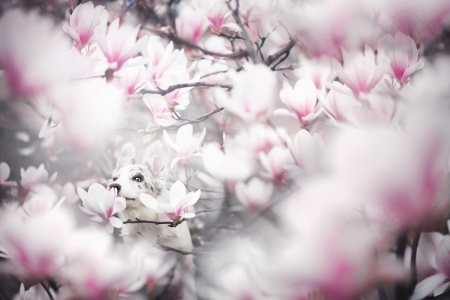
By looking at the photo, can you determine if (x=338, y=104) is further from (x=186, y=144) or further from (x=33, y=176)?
(x=33, y=176)

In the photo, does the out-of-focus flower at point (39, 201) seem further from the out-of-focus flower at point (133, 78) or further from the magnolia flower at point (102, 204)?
the out-of-focus flower at point (133, 78)

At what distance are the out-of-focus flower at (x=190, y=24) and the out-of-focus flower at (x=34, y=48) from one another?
1.07 feet

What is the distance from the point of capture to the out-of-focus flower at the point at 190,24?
2.69 ft

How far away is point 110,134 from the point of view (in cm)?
88

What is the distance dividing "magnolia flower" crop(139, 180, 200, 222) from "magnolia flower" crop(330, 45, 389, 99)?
0.47 metres

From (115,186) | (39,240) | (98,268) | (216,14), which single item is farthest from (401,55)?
(39,240)

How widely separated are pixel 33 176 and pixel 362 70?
0.93 metres

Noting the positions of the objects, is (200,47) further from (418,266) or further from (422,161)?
(418,266)

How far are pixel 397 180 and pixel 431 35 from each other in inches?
13.6

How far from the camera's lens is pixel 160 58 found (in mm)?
848

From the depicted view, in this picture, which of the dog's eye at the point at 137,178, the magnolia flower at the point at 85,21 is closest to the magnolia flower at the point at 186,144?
→ the dog's eye at the point at 137,178

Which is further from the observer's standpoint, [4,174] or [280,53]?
[4,174]

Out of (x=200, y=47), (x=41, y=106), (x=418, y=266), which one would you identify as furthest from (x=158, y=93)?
(x=418, y=266)

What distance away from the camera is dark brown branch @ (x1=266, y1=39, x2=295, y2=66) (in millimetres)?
777
